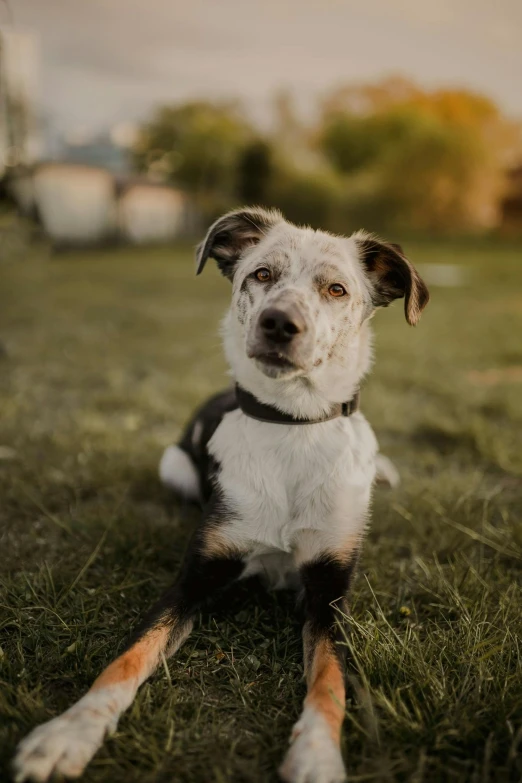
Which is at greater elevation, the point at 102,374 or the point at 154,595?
the point at 154,595

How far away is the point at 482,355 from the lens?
736 cm

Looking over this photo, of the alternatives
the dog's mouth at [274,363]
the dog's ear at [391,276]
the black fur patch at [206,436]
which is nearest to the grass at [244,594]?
the black fur patch at [206,436]

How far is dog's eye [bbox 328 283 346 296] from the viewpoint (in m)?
2.38

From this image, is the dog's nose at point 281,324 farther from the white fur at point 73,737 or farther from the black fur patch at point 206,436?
the white fur at point 73,737

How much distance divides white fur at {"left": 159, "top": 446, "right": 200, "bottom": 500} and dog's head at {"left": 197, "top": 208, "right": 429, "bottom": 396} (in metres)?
0.92

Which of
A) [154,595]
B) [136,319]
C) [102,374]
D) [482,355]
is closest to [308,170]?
[136,319]

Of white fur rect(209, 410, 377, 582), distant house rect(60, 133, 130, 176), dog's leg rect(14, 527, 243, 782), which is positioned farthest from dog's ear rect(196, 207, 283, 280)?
distant house rect(60, 133, 130, 176)

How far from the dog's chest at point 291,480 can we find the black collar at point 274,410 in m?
0.02

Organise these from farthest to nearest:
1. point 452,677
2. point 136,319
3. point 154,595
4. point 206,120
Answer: point 206,120, point 136,319, point 154,595, point 452,677

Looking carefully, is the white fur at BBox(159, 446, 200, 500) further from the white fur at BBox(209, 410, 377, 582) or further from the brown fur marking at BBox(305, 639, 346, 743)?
the brown fur marking at BBox(305, 639, 346, 743)

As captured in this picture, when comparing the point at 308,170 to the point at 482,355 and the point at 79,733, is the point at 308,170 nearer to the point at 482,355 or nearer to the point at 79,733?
the point at 482,355

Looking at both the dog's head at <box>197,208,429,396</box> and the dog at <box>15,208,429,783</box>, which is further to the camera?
the dog's head at <box>197,208,429,396</box>

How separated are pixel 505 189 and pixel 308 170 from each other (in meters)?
6.77

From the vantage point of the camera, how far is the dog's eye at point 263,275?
94.6 inches
